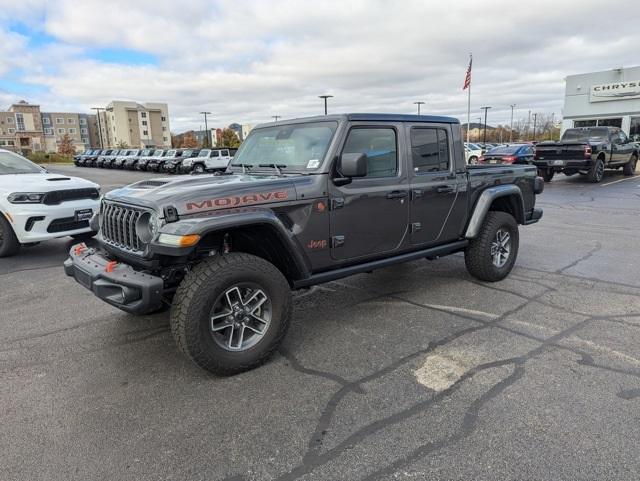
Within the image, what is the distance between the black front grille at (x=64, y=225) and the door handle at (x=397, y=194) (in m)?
4.98

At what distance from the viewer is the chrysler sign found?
32.4m

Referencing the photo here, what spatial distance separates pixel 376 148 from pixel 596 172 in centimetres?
1589

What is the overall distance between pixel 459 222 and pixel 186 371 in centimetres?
318

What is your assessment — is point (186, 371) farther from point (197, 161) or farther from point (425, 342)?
point (197, 161)

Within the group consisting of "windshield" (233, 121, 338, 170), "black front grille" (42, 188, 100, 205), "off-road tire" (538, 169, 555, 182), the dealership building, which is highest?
the dealership building

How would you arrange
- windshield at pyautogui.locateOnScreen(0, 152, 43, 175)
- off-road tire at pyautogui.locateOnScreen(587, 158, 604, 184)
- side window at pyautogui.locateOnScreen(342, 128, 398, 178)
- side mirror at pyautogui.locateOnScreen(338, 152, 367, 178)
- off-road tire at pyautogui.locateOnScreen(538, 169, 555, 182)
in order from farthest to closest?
1. off-road tire at pyautogui.locateOnScreen(538, 169, 555, 182)
2. off-road tire at pyautogui.locateOnScreen(587, 158, 604, 184)
3. windshield at pyautogui.locateOnScreen(0, 152, 43, 175)
4. side window at pyautogui.locateOnScreen(342, 128, 398, 178)
5. side mirror at pyautogui.locateOnScreen(338, 152, 367, 178)

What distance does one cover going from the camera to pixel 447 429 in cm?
263

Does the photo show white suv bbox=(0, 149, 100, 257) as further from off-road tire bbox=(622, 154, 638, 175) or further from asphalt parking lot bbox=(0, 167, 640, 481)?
off-road tire bbox=(622, 154, 638, 175)

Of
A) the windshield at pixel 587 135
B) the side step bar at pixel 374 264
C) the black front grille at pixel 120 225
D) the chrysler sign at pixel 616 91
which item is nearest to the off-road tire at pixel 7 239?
the black front grille at pixel 120 225

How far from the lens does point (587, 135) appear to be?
17.8m

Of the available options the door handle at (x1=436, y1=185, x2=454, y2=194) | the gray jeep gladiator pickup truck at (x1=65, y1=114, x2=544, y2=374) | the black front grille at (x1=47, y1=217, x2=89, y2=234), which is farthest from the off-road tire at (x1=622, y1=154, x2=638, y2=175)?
the black front grille at (x1=47, y1=217, x2=89, y2=234)

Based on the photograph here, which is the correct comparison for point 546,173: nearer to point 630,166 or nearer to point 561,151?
point 561,151

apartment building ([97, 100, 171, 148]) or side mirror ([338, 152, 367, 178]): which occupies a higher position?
apartment building ([97, 100, 171, 148])

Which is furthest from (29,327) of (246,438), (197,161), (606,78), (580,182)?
(606,78)
